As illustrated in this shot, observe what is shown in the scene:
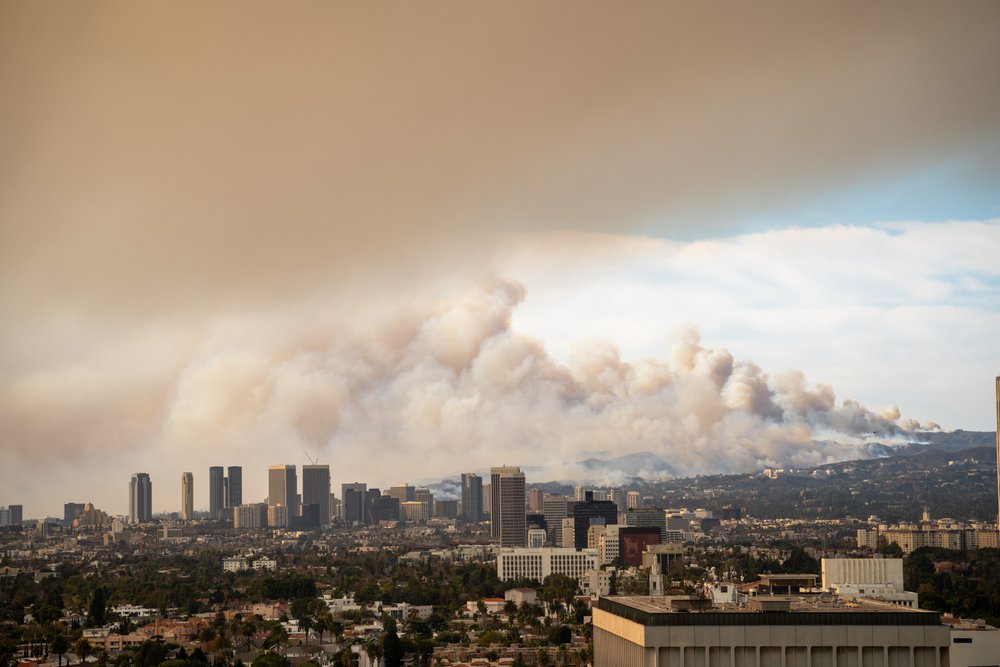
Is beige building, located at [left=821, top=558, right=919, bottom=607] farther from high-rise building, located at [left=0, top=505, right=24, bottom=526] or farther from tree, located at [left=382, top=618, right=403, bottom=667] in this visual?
high-rise building, located at [left=0, top=505, right=24, bottom=526]

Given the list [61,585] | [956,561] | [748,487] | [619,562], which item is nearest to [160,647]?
[61,585]

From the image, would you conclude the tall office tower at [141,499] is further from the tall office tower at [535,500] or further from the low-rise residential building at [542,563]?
the low-rise residential building at [542,563]

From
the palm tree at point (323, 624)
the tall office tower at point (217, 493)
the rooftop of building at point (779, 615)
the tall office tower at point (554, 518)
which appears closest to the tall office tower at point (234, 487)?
the tall office tower at point (217, 493)

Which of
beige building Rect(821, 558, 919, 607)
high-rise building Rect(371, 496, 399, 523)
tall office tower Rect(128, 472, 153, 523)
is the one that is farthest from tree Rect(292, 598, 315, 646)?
high-rise building Rect(371, 496, 399, 523)

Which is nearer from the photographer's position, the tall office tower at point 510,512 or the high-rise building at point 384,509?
the tall office tower at point 510,512

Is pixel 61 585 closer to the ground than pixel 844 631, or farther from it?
closer to the ground

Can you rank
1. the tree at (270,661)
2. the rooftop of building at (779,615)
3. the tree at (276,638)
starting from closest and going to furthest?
1. the rooftop of building at (779,615)
2. the tree at (270,661)
3. the tree at (276,638)

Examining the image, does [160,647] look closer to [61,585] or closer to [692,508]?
[61,585]
